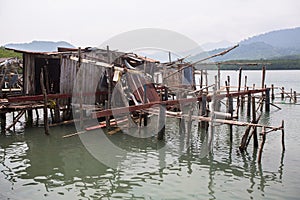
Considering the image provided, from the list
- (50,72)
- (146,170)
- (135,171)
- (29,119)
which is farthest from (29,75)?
(146,170)

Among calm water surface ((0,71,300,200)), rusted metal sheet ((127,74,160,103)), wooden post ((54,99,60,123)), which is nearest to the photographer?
calm water surface ((0,71,300,200))

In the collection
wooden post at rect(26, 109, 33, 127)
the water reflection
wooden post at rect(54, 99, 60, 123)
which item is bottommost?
the water reflection

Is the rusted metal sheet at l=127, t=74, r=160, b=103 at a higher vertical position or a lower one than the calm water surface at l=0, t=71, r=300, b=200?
higher

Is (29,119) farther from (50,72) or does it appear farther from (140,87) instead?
(140,87)

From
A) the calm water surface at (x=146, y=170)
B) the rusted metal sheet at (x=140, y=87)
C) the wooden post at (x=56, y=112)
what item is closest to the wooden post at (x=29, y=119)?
the wooden post at (x=56, y=112)

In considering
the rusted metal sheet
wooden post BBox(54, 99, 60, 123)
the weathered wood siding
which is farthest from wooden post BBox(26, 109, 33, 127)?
the rusted metal sheet

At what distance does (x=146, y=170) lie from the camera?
10.7 metres

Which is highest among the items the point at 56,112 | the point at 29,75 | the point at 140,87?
the point at 29,75

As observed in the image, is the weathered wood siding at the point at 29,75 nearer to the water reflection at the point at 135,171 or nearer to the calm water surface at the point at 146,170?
the calm water surface at the point at 146,170

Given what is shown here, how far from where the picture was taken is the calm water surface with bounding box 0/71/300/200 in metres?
8.88

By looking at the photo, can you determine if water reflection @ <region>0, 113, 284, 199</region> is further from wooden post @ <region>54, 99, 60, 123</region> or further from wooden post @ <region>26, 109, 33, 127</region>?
wooden post @ <region>26, 109, 33, 127</region>

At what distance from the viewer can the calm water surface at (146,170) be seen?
8883mm

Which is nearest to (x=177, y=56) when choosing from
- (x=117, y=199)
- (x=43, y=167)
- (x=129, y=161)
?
(x=129, y=161)

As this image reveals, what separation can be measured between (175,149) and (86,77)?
21.8 feet
